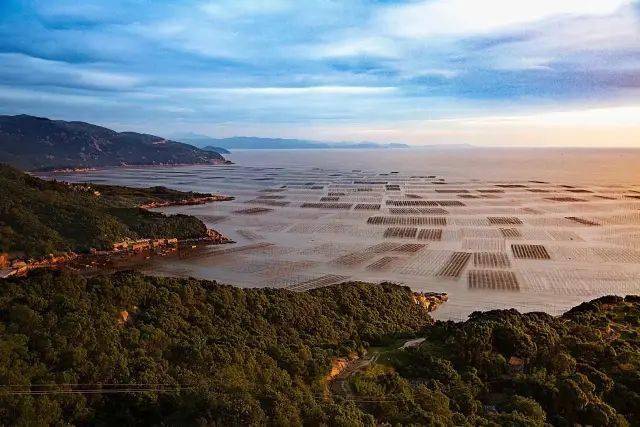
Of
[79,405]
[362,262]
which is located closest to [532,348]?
[79,405]

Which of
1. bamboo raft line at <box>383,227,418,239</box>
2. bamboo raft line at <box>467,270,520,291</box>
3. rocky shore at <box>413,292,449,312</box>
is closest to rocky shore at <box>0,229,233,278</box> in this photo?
bamboo raft line at <box>383,227,418,239</box>

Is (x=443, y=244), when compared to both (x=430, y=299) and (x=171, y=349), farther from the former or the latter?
(x=171, y=349)

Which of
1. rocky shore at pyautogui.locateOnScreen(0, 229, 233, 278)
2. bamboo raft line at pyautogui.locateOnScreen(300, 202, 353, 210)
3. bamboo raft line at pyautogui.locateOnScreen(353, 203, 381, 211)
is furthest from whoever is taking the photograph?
bamboo raft line at pyautogui.locateOnScreen(300, 202, 353, 210)

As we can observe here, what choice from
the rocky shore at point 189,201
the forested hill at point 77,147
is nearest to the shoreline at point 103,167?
the forested hill at point 77,147

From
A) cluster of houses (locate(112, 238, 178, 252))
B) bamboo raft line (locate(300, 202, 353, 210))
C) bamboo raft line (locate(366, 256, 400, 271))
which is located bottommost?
bamboo raft line (locate(366, 256, 400, 271))

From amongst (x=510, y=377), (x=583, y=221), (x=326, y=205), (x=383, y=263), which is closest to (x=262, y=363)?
(x=510, y=377)

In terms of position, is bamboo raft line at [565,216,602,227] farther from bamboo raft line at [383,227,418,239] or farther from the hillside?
the hillside

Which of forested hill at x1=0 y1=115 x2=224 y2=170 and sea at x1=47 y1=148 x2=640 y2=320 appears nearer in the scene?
sea at x1=47 y1=148 x2=640 y2=320
